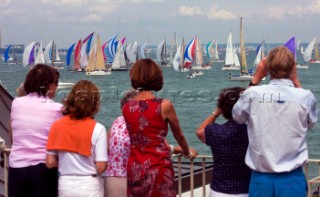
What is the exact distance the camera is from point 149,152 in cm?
388

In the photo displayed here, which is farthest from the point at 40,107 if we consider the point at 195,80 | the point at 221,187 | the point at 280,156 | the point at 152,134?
the point at 195,80

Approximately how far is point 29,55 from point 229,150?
87543 millimetres

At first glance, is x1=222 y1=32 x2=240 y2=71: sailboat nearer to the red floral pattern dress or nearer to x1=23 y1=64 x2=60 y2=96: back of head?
x1=23 y1=64 x2=60 y2=96: back of head

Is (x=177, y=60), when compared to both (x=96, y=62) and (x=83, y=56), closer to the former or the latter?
(x=96, y=62)

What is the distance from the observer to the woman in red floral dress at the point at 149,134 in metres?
3.86

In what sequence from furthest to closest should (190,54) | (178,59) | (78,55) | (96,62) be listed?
(178,59), (190,54), (78,55), (96,62)

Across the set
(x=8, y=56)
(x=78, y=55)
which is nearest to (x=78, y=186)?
(x=78, y=55)

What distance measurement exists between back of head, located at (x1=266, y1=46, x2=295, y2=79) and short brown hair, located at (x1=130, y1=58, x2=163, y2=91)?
2.32 ft

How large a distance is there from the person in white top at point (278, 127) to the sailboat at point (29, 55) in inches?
3413

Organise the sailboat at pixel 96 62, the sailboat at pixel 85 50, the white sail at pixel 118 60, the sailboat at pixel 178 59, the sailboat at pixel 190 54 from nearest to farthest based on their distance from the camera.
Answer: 1. the sailboat at pixel 96 62
2. the sailboat at pixel 85 50
3. the sailboat at pixel 190 54
4. the sailboat at pixel 178 59
5. the white sail at pixel 118 60

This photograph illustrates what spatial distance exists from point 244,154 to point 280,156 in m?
0.33

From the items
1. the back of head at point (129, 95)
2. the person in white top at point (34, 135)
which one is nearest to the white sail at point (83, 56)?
the person in white top at point (34, 135)

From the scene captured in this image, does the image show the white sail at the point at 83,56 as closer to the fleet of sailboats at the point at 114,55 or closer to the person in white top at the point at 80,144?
the fleet of sailboats at the point at 114,55

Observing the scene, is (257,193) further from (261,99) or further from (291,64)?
(291,64)
